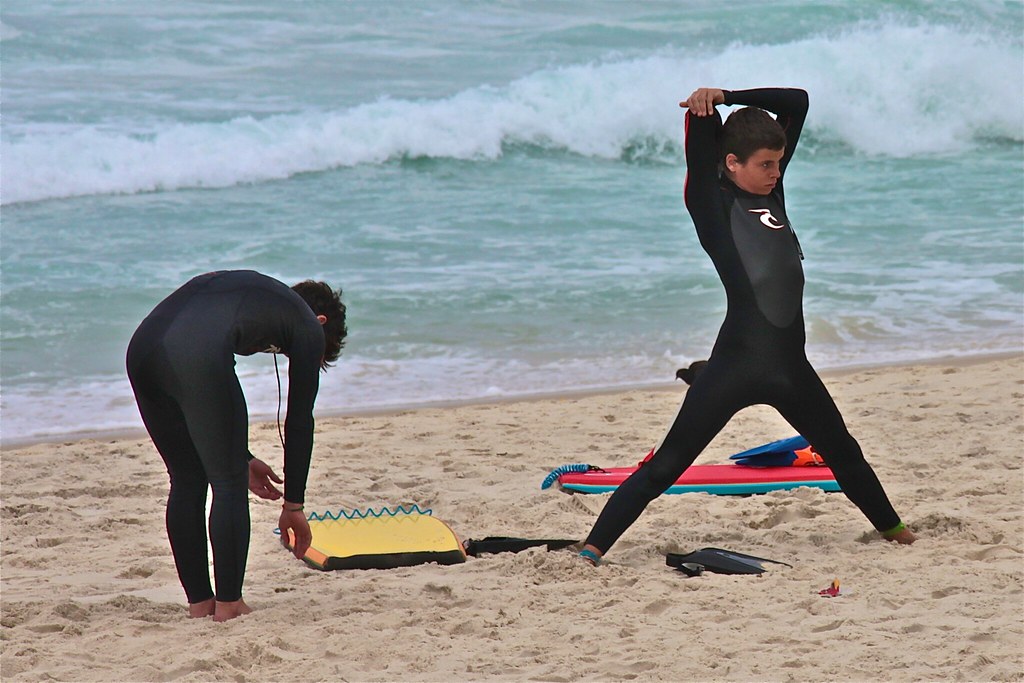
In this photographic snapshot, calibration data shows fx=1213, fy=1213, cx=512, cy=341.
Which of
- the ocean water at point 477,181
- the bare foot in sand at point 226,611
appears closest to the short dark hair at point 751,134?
the bare foot in sand at point 226,611

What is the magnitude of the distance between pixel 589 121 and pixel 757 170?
1416 cm

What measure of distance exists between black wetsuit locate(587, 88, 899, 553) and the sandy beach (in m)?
0.52

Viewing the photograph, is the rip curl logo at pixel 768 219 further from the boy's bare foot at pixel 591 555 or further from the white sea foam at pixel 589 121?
the white sea foam at pixel 589 121

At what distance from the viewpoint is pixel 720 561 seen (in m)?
4.30

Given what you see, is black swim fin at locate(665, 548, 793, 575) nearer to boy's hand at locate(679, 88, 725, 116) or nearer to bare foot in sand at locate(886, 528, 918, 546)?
bare foot in sand at locate(886, 528, 918, 546)

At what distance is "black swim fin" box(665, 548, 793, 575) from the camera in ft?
13.9

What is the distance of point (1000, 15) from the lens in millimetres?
22406

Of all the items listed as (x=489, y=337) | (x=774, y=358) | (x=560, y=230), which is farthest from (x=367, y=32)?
(x=774, y=358)

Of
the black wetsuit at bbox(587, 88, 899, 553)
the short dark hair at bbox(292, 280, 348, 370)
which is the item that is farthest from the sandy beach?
the short dark hair at bbox(292, 280, 348, 370)

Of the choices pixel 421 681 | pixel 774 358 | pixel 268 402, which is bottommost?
pixel 268 402

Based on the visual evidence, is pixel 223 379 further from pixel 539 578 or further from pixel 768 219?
pixel 768 219

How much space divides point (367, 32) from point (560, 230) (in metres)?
9.47

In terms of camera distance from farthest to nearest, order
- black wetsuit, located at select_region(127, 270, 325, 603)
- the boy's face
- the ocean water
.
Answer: the ocean water, the boy's face, black wetsuit, located at select_region(127, 270, 325, 603)

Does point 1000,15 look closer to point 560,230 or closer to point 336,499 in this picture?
point 560,230
